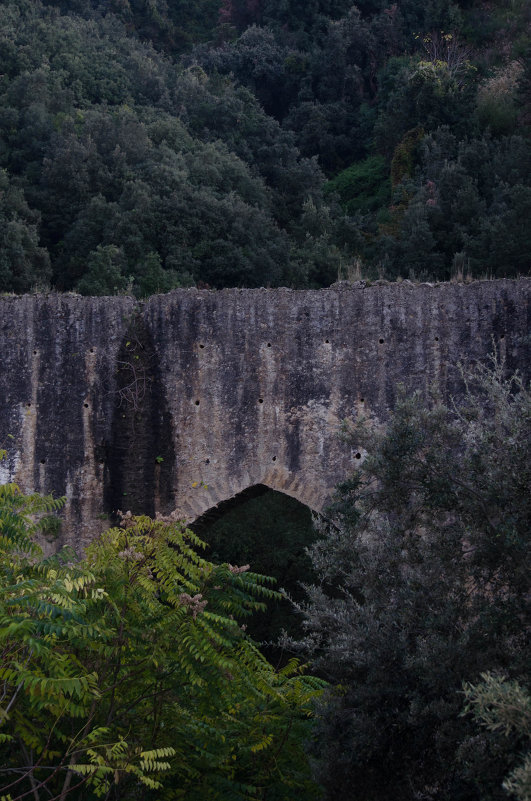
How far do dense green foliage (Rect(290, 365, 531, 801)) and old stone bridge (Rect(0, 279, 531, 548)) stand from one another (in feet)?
12.8

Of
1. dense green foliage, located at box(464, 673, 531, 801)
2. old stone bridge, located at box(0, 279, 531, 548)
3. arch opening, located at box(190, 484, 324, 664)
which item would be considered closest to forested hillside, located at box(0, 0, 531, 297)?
arch opening, located at box(190, 484, 324, 664)

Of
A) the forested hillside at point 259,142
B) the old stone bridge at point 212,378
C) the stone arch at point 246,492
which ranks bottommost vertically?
the stone arch at point 246,492

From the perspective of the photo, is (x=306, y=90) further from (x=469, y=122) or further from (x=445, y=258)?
(x=445, y=258)

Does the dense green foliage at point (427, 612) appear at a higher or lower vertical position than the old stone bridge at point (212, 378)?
lower

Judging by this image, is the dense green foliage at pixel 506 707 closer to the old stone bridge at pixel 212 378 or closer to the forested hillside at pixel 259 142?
the old stone bridge at pixel 212 378

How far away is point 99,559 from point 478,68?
79.7 feet

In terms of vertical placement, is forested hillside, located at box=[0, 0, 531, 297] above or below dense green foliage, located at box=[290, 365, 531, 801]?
above

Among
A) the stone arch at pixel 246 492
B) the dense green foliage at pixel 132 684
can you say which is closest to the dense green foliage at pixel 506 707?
the dense green foliage at pixel 132 684

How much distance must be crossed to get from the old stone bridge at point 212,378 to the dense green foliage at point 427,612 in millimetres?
3895

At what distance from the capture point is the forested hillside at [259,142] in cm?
2011

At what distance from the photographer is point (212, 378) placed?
10.4 meters

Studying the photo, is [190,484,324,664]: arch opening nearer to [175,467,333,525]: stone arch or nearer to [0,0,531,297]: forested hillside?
[175,467,333,525]: stone arch

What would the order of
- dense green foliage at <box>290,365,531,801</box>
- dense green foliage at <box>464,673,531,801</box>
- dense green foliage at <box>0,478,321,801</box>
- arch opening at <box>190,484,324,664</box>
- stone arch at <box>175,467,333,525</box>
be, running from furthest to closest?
arch opening at <box>190,484,324,664</box>
stone arch at <box>175,467,333,525</box>
dense green foliage at <box>290,365,531,801</box>
dense green foliage at <box>0,478,321,801</box>
dense green foliage at <box>464,673,531,801</box>

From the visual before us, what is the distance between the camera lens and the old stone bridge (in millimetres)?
10023
